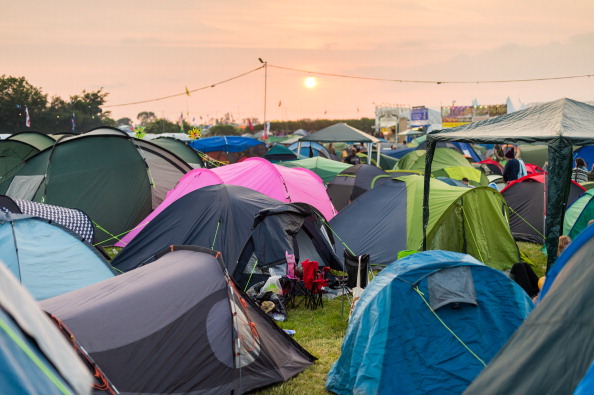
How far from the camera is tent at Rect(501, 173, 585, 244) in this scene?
11.8m

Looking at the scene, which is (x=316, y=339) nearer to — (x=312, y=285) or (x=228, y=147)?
(x=312, y=285)

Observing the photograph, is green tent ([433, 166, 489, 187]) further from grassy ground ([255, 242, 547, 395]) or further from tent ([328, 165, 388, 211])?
grassy ground ([255, 242, 547, 395])

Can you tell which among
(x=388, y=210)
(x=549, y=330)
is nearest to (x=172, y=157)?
(x=388, y=210)

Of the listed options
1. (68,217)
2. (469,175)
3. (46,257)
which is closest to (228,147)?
(469,175)

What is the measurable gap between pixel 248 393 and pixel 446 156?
14.7 meters

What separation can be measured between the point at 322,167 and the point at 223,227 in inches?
360

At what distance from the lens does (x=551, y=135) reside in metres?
6.69

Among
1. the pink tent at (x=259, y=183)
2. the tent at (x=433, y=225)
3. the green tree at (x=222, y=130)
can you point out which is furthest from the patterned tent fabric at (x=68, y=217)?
the green tree at (x=222, y=130)

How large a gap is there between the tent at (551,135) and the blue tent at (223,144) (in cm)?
1841

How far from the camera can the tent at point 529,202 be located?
1183 centimetres

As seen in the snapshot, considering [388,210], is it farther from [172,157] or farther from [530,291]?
[172,157]

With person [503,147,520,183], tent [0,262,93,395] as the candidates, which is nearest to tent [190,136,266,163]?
person [503,147,520,183]

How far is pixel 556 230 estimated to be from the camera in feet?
22.4

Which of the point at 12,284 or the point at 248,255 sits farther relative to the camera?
the point at 248,255
